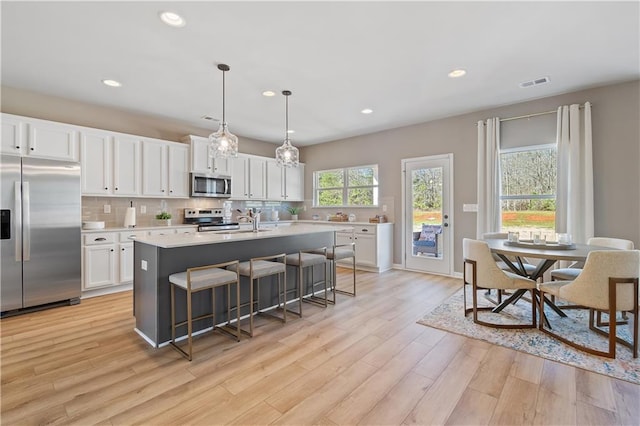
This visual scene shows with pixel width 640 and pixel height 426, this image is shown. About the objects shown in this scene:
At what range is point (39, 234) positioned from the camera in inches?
141

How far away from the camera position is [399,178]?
5.84 m

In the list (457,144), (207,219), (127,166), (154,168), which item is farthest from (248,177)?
(457,144)

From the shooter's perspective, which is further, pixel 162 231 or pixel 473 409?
pixel 162 231

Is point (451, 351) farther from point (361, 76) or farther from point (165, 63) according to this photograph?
point (165, 63)

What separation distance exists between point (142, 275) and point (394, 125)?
472 centimetres

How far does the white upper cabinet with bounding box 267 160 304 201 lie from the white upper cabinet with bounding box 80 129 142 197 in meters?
2.59

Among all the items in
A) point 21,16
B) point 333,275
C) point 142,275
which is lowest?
point 333,275

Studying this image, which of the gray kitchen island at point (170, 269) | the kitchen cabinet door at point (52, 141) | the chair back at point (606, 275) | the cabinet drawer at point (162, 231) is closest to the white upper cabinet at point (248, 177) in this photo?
the cabinet drawer at point (162, 231)

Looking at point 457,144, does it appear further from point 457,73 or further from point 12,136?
point 12,136

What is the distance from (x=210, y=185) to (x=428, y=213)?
13.1 feet

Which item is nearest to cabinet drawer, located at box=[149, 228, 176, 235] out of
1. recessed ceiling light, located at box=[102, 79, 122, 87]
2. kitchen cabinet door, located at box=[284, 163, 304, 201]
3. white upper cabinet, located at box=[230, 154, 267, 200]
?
white upper cabinet, located at box=[230, 154, 267, 200]

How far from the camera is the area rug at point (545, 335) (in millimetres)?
2283

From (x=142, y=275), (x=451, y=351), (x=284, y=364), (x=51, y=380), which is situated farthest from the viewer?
(x=142, y=275)

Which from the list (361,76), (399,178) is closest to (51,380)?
(361,76)
